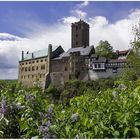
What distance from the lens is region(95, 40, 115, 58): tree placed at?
62.6m

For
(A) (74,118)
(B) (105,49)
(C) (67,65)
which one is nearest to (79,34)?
(C) (67,65)

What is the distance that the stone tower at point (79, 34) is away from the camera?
3322 inches

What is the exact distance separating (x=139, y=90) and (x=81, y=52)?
66.1m

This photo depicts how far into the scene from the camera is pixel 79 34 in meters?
85.4

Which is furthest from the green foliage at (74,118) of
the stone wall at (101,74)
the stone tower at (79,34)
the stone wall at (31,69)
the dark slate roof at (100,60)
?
the stone tower at (79,34)

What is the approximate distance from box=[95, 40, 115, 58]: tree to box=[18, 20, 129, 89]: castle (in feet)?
3.78

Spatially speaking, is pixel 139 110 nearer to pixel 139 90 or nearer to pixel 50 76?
pixel 139 90

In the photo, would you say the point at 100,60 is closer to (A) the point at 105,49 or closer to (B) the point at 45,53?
(A) the point at 105,49

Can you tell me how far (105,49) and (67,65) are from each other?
25.4 feet

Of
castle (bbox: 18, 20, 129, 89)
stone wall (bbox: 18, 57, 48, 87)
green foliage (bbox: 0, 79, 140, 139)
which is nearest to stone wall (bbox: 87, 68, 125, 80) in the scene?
castle (bbox: 18, 20, 129, 89)

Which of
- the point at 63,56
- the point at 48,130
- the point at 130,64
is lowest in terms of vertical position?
the point at 48,130

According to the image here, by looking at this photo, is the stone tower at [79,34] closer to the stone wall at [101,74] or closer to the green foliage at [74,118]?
the stone wall at [101,74]

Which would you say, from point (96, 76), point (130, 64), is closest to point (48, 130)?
point (130, 64)

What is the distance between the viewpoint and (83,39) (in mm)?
85062
